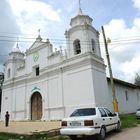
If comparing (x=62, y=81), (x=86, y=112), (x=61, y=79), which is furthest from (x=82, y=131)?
(x=61, y=79)

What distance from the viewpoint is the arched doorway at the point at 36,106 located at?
25283 millimetres

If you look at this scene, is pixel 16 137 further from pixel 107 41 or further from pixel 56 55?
pixel 56 55

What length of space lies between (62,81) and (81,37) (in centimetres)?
492

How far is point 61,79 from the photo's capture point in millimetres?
23047

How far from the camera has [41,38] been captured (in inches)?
1097

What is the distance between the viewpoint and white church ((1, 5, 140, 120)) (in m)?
21.2

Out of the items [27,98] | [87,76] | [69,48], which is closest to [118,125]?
[87,76]

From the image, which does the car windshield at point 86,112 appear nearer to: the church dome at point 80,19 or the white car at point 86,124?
the white car at point 86,124

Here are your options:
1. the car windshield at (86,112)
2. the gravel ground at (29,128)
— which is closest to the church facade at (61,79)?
the gravel ground at (29,128)

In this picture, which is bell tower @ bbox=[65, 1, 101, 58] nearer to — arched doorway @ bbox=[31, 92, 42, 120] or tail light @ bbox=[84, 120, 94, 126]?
arched doorway @ bbox=[31, 92, 42, 120]

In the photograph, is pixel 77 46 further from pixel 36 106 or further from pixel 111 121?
pixel 111 121

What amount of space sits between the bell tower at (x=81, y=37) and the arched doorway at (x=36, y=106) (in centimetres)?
654

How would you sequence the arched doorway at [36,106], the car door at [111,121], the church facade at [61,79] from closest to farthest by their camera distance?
the car door at [111,121], the church facade at [61,79], the arched doorway at [36,106]

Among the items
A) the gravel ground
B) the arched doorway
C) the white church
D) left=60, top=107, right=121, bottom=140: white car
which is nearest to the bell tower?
the white church
